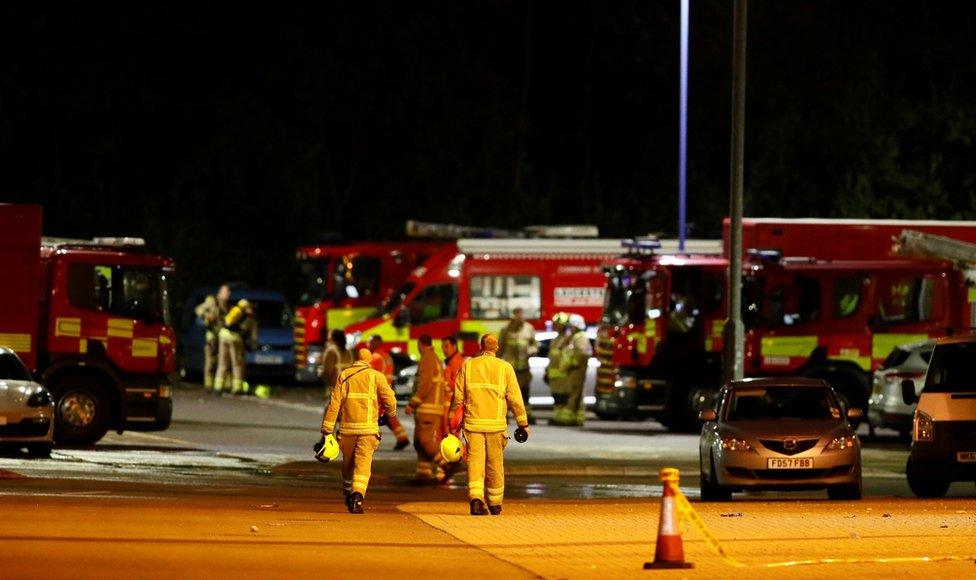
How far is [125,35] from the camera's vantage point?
52906mm

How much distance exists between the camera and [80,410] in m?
25.0

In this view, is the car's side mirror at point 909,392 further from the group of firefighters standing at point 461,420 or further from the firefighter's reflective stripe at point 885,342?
the firefighter's reflective stripe at point 885,342

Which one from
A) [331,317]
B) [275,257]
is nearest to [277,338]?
[331,317]

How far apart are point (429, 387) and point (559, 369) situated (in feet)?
27.4

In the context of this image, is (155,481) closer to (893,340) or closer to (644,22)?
(893,340)

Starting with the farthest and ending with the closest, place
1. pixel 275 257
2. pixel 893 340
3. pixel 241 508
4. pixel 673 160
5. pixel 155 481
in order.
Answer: pixel 673 160 → pixel 275 257 → pixel 893 340 → pixel 155 481 → pixel 241 508

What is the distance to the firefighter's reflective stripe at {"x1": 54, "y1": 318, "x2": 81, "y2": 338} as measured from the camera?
986 inches

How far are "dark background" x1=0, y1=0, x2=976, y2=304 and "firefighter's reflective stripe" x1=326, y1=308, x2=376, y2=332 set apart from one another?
30.1ft

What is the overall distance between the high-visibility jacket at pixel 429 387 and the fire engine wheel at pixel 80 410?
5.70 meters

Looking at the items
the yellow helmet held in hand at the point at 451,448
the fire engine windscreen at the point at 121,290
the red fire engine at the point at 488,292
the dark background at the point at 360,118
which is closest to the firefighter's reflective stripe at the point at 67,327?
the fire engine windscreen at the point at 121,290

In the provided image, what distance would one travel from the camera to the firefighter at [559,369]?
96.2 feet

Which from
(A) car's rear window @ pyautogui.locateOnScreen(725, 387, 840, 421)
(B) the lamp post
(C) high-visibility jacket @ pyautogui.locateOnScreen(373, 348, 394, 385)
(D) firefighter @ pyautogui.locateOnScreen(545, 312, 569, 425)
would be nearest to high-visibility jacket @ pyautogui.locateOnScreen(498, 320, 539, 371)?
(D) firefighter @ pyautogui.locateOnScreen(545, 312, 569, 425)

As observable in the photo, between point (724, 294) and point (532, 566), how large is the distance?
16.7 m

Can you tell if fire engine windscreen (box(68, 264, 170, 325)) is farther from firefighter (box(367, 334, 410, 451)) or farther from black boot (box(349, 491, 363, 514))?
black boot (box(349, 491, 363, 514))
